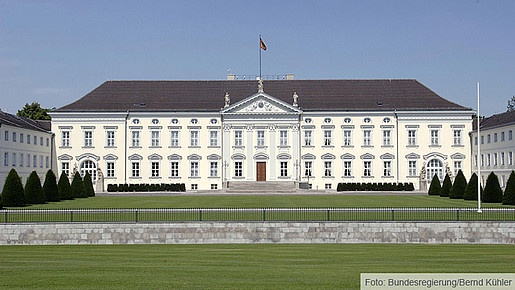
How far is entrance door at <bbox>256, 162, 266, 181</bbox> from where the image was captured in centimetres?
7475

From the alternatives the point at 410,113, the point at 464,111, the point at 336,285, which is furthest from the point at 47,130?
the point at 336,285

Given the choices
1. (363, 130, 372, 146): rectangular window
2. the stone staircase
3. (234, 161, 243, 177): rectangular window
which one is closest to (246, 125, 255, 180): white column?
(234, 161, 243, 177): rectangular window

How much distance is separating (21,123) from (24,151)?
3.31m

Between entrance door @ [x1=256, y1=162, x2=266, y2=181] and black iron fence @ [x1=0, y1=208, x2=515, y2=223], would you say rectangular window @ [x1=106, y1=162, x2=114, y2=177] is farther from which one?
black iron fence @ [x1=0, y1=208, x2=515, y2=223]

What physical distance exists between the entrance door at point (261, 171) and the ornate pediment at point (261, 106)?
5.82 m

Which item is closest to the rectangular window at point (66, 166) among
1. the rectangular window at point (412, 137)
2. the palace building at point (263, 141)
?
the palace building at point (263, 141)

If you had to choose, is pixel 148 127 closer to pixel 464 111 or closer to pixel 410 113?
pixel 410 113

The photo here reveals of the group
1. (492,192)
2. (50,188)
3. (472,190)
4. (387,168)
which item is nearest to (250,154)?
(387,168)

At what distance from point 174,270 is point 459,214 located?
1982 cm

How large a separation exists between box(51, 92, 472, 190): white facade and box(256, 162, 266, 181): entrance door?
11 cm

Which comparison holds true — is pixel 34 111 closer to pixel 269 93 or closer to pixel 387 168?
pixel 269 93

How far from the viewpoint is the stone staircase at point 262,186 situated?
70.1 meters

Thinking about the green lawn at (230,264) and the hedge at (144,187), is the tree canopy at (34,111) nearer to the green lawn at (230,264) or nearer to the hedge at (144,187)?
the hedge at (144,187)

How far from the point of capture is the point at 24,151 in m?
66.7
